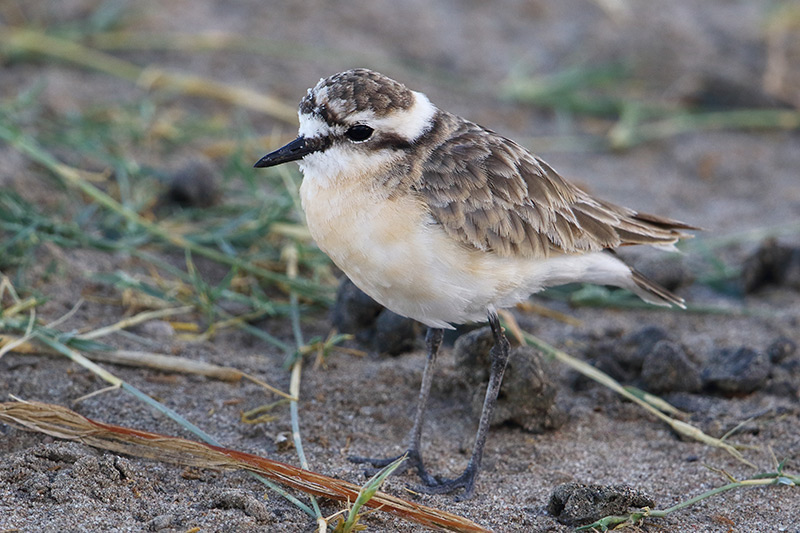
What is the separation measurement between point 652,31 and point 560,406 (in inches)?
256

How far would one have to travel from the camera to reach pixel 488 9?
10398mm

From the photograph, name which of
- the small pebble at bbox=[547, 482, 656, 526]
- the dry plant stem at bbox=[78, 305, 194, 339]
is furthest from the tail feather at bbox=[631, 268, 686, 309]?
the dry plant stem at bbox=[78, 305, 194, 339]

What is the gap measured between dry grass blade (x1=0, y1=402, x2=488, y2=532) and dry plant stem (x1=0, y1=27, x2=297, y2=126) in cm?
438

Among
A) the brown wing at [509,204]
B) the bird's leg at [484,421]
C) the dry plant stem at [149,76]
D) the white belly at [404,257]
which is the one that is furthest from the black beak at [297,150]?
the dry plant stem at [149,76]

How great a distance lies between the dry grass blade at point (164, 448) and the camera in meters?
3.83

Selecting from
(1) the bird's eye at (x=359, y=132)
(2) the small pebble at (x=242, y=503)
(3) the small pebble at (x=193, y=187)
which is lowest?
(2) the small pebble at (x=242, y=503)

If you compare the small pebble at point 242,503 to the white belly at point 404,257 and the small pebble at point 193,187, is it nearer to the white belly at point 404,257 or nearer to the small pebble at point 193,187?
the white belly at point 404,257

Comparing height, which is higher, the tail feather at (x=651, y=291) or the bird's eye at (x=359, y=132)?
the bird's eye at (x=359, y=132)

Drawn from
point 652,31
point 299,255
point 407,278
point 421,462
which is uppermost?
point 652,31

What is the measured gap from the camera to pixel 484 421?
4.32 meters

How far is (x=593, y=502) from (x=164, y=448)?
1876mm

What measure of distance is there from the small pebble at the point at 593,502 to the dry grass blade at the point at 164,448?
0.72 metres

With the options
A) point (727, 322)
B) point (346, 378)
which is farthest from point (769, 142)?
point (346, 378)

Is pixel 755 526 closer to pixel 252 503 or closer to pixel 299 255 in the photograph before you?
pixel 252 503
